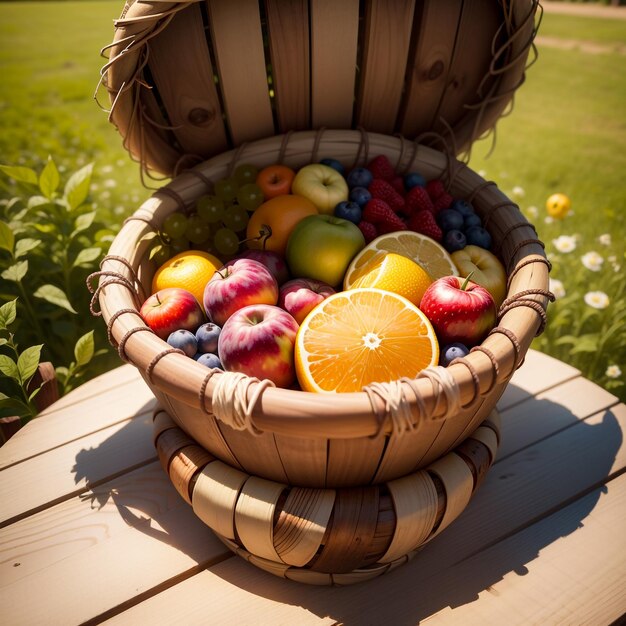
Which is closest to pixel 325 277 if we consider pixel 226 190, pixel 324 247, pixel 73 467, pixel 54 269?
pixel 324 247

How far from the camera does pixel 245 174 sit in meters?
1.62

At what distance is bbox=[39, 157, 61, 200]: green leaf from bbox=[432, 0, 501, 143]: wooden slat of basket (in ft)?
4.58

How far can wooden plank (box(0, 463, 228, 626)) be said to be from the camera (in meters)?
1.15

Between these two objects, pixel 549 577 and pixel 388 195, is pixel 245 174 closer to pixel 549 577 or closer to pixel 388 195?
pixel 388 195

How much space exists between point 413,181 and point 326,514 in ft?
3.58

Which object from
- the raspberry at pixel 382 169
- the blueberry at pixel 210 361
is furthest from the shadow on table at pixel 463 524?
the raspberry at pixel 382 169

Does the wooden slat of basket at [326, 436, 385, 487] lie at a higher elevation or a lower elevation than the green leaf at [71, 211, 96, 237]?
lower

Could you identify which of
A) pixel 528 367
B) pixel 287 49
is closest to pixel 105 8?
pixel 287 49

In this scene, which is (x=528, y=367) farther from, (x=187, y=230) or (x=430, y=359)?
(x=187, y=230)

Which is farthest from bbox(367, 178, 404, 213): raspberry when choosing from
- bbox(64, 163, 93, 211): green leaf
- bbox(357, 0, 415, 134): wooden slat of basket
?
bbox(64, 163, 93, 211): green leaf

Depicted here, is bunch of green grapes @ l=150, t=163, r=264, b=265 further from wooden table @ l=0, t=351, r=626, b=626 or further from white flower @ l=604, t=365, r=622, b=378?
white flower @ l=604, t=365, r=622, b=378

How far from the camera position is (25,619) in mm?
1120

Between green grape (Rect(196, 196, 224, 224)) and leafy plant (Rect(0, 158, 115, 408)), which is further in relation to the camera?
leafy plant (Rect(0, 158, 115, 408))

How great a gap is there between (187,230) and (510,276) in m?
0.94
